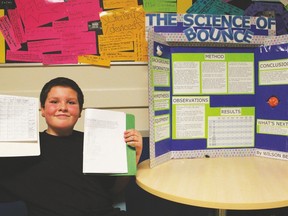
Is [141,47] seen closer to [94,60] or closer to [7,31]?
[94,60]

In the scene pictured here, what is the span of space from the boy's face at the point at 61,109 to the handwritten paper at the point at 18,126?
0.28 ft

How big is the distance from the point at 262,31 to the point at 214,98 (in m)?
0.41

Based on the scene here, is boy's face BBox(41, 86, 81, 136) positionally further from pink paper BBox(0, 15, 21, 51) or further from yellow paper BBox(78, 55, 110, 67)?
pink paper BBox(0, 15, 21, 51)

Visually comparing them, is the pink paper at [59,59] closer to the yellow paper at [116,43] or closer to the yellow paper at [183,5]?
the yellow paper at [116,43]

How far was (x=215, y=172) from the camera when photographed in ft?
4.00

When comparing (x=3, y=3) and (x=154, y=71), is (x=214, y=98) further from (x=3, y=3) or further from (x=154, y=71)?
(x=3, y=3)

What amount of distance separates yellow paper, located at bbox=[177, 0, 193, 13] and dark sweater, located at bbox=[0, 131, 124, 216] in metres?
0.93

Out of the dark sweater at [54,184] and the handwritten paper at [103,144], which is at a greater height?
the handwritten paper at [103,144]

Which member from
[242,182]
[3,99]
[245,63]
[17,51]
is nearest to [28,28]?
[17,51]

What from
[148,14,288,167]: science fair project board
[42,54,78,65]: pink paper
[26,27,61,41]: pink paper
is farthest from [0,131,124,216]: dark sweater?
[26,27,61,41]: pink paper

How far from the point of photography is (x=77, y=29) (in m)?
1.61

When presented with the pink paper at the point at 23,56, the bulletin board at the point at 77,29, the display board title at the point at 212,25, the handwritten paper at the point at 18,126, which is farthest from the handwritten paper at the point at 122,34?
the handwritten paper at the point at 18,126

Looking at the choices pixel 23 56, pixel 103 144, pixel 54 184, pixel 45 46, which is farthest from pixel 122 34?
pixel 54 184

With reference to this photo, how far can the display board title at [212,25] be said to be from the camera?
1.41m
